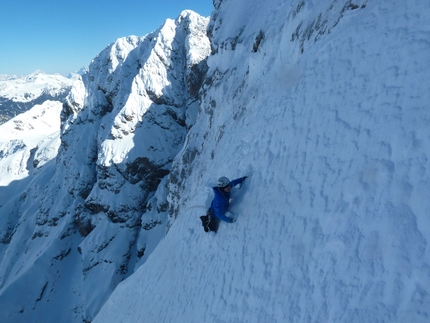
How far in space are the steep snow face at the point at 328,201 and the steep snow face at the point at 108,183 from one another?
30918mm

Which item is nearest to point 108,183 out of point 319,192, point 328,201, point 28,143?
point 319,192

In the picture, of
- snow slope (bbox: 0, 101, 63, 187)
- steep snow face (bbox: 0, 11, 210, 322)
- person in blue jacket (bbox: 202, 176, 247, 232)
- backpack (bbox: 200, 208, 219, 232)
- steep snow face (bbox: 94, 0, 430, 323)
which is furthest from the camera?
snow slope (bbox: 0, 101, 63, 187)

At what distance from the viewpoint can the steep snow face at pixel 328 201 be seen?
4.32 meters

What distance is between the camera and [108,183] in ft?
147

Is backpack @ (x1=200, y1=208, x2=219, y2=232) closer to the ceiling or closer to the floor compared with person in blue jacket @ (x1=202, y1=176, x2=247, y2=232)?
closer to the floor

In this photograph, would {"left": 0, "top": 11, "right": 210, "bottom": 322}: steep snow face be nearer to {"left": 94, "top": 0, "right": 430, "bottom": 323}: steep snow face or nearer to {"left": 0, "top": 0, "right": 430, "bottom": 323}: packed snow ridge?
{"left": 0, "top": 0, "right": 430, "bottom": 323}: packed snow ridge

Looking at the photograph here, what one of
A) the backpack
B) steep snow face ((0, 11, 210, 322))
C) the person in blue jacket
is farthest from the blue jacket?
steep snow face ((0, 11, 210, 322))

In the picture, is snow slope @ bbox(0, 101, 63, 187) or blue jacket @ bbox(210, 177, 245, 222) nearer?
blue jacket @ bbox(210, 177, 245, 222)

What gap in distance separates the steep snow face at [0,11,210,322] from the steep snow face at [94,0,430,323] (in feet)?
101

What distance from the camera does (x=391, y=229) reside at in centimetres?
436

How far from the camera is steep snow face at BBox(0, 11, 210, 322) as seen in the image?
39.5m

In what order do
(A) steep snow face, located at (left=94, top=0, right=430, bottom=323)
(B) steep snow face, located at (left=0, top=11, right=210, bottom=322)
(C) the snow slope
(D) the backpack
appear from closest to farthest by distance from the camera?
(A) steep snow face, located at (left=94, top=0, right=430, bottom=323) < (D) the backpack < (B) steep snow face, located at (left=0, top=11, right=210, bottom=322) < (C) the snow slope

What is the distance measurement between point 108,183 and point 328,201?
4402cm

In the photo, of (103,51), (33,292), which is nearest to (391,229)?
(33,292)
